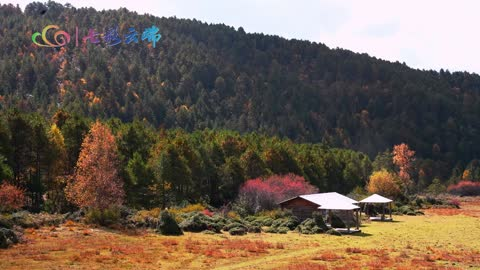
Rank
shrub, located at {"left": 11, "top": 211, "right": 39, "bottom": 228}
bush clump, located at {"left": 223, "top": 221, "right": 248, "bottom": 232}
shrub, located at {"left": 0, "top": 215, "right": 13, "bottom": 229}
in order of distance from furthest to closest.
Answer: bush clump, located at {"left": 223, "top": 221, "right": 248, "bottom": 232} < shrub, located at {"left": 11, "top": 211, "right": 39, "bottom": 228} < shrub, located at {"left": 0, "top": 215, "right": 13, "bottom": 229}

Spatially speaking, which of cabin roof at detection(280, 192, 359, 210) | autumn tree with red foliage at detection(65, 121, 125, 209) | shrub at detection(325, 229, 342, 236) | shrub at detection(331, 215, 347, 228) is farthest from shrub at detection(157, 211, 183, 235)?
shrub at detection(331, 215, 347, 228)

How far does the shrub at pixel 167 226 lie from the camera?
45031mm

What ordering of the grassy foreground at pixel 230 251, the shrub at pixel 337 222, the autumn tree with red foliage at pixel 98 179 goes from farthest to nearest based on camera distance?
the shrub at pixel 337 222, the autumn tree with red foliage at pixel 98 179, the grassy foreground at pixel 230 251

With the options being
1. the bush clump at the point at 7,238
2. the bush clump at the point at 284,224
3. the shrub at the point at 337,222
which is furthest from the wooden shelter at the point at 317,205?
the bush clump at the point at 7,238

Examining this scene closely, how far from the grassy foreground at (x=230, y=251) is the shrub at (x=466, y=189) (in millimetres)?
107911

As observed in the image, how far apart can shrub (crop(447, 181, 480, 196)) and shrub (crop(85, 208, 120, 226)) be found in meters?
123

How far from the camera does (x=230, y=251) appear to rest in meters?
36.0

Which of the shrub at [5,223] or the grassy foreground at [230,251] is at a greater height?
the shrub at [5,223]

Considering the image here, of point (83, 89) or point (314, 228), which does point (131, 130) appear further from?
point (83, 89)

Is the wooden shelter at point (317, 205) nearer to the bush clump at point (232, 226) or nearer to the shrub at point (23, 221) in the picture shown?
the bush clump at point (232, 226)

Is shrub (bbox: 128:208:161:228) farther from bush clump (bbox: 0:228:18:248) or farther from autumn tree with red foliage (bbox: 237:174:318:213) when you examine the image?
autumn tree with red foliage (bbox: 237:174:318:213)

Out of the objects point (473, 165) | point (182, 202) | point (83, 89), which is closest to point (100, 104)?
point (83, 89)

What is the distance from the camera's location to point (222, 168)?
7794 cm

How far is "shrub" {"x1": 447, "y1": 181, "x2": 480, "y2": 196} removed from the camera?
481ft
